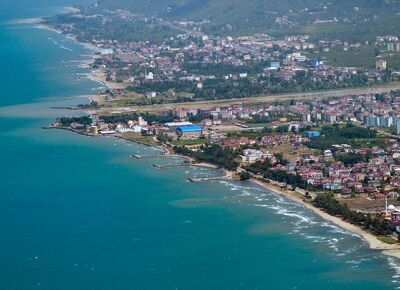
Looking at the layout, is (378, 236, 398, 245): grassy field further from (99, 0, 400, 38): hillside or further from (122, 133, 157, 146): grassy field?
(99, 0, 400, 38): hillside

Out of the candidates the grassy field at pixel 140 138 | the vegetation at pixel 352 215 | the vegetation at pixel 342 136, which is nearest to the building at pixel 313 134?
the vegetation at pixel 342 136

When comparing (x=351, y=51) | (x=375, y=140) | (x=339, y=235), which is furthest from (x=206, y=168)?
(x=351, y=51)

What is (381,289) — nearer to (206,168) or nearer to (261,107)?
(206,168)

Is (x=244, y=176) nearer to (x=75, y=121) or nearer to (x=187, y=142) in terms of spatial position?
(x=187, y=142)

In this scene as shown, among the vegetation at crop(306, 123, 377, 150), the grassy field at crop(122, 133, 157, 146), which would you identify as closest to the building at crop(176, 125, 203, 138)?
the grassy field at crop(122, 133, 157, 146)

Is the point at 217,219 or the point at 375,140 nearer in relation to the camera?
the point at 217,219

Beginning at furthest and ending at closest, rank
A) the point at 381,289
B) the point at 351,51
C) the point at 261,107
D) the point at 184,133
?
the point at 351,51
the point at 261,107
the point at 184,133
the point at 381,289

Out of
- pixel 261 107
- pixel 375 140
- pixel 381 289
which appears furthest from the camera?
pixel 261 107
